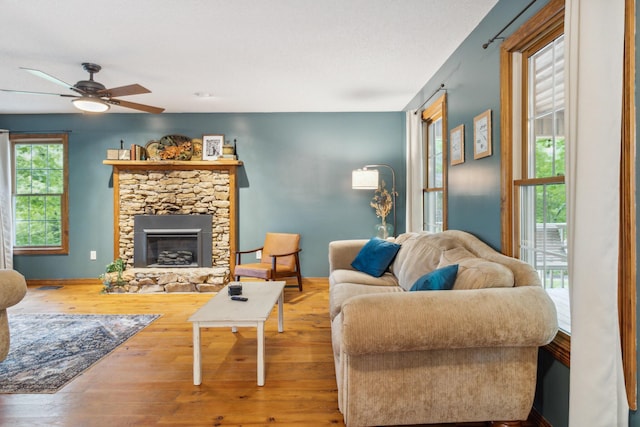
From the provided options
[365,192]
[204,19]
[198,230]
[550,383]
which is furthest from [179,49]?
[550,383]

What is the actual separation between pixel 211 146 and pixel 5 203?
298 centimetres

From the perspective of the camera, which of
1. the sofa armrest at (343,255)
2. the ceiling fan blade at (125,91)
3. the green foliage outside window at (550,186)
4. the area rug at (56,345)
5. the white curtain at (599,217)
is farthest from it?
the sofa armrest at (343,255)

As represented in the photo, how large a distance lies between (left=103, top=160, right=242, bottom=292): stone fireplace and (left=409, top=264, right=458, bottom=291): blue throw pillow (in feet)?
11.8

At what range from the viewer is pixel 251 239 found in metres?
5.23

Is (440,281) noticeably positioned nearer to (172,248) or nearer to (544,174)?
(544,174)

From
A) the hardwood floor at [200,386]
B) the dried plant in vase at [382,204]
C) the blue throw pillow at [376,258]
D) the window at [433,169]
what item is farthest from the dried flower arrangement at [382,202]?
the hardwood floor at [200,386]

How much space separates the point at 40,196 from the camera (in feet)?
17.2

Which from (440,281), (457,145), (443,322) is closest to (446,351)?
(443,322)

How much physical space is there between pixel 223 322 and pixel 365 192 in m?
3.37

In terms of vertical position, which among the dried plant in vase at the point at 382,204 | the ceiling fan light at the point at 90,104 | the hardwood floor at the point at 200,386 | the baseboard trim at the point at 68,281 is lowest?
the hardwood floor at the point at 200,386

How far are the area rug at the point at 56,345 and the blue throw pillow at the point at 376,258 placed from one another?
86.4 inches

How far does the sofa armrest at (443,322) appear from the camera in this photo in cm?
153

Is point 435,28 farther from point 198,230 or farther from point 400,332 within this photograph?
point 198,230

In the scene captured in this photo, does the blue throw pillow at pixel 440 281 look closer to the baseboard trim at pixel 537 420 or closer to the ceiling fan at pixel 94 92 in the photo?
the baseboard trim at pixel 537 420
